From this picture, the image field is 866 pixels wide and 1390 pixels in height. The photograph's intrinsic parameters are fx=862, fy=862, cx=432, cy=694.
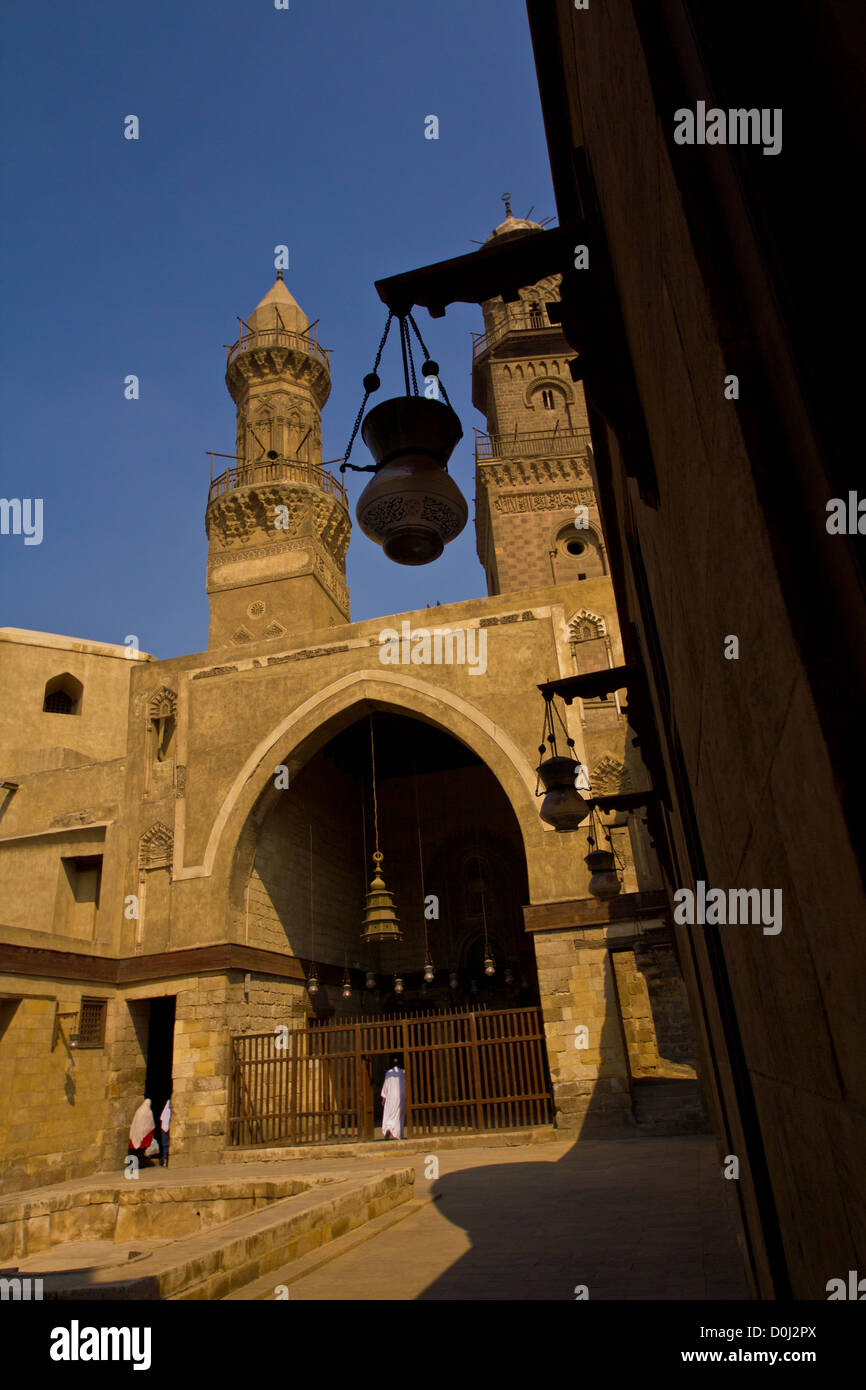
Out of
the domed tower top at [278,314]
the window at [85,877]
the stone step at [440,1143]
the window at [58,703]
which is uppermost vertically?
the domed tower top at [278,314]

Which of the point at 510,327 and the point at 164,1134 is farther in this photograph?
the point at 510,327

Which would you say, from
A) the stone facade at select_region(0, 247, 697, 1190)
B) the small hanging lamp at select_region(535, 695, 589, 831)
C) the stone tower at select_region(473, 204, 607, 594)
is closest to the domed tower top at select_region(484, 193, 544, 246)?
the stone tower at select_region(473, 204, 607, 594)

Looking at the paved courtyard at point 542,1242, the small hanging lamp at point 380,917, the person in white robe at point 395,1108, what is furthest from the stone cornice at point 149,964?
the paved courtyard at point 542,1242

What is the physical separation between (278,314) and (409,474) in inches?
961

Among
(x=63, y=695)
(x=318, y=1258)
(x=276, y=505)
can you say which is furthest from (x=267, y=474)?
(x=318, y=1258)

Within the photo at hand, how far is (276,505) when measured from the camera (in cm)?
2236

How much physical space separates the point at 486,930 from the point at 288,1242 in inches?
535

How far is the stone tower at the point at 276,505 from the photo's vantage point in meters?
21.7

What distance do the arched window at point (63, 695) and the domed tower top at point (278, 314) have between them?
11115mm

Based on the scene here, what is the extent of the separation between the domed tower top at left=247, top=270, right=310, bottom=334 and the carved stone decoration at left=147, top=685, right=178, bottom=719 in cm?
1348

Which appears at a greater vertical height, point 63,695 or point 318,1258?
point 63,695

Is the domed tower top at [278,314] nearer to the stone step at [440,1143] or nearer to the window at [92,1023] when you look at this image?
the window at [92,1023]

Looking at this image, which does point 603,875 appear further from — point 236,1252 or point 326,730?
point 236,1252
